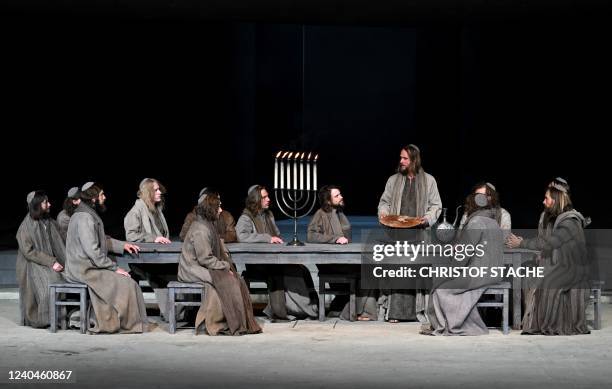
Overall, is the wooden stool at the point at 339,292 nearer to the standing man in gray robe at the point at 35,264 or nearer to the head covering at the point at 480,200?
the head covering at the point at 480,200

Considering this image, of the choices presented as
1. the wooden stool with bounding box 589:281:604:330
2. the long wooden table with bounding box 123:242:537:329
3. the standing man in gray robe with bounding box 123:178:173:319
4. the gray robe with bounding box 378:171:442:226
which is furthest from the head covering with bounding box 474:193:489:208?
the standing man in gray robe with bounding box 123:178:173:319

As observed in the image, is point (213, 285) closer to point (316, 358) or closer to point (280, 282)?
point (280, 282)

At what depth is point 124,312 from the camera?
9.37 m

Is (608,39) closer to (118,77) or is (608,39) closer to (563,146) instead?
(563,146)

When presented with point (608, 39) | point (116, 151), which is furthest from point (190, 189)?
point (608, 39)

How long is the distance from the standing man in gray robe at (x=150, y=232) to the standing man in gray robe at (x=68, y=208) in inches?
17.5

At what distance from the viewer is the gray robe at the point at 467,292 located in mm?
9289

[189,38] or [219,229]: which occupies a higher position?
[189,38]

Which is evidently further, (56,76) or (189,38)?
(189,38)

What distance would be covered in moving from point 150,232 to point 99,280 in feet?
3.38

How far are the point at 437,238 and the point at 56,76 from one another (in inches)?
252

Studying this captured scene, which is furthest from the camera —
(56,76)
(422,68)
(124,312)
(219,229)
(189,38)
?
(422,68)

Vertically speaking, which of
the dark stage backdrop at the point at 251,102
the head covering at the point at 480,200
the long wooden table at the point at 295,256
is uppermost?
the dark stage backdrop at the point at 251,102

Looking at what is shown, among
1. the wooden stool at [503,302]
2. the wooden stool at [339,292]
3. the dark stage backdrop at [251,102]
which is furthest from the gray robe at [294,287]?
the dark stage backdrop at [251,102]
